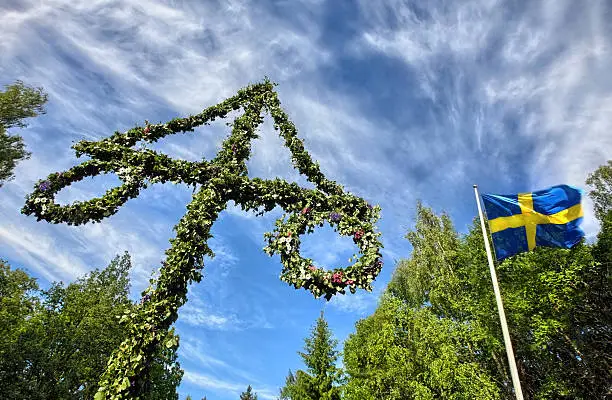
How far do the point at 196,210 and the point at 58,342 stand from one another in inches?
1010

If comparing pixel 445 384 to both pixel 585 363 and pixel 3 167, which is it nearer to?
pixel 585 363

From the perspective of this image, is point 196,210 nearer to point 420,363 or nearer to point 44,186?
point 44,186

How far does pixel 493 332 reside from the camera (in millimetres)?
20766

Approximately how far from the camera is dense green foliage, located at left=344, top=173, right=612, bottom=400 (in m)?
18.1

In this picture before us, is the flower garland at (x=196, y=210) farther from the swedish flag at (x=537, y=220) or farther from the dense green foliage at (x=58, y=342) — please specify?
the dense green foliage at (x=58, y=342)

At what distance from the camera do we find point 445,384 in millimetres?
17031

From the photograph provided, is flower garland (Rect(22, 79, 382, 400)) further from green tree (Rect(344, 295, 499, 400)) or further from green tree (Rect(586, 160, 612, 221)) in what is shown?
green tree (Rect(586, 160, 612, 221))

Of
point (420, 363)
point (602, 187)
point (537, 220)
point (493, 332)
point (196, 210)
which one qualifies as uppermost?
point (602, 187)

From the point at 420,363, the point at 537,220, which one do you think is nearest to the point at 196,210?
the point at 537,220

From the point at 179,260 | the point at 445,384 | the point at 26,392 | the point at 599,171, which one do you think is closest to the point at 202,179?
the point at 179,260

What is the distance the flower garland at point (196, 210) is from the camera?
4598 mm

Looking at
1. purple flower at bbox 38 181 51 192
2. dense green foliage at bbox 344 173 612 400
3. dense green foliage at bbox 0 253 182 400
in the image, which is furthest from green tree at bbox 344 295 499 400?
purple flower at bbox 38 181 51 192

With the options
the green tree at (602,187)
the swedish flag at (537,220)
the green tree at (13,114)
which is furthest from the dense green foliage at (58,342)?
the green tree at (602,187)

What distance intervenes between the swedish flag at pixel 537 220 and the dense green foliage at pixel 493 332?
9603 millimetres
